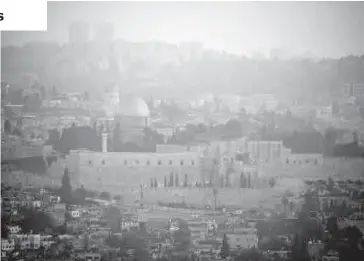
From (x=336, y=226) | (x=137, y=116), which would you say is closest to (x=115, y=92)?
(x=137, y=116)

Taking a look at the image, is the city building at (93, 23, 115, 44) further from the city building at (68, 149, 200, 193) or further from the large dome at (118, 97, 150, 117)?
the city building at (68, 149, 200, 193)

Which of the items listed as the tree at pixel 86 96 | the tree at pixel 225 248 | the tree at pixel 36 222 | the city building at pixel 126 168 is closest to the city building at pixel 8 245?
the tree at pixel 36 222

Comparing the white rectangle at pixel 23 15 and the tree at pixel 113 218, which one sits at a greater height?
the white rectangle at pixel 23 15

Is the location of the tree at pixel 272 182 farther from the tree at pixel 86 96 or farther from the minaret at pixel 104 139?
the tree at pixel 86 96

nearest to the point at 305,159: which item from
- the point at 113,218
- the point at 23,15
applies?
the point at 113,218

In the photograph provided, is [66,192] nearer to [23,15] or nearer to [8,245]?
[8,245]

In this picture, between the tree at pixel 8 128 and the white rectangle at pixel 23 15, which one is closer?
the white rectangle at pixel 23 15

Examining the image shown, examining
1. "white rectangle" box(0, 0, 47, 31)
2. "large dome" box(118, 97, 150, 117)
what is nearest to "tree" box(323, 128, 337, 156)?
"large dome" box(118, 97, 150, 117)

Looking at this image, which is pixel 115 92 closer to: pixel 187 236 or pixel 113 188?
pixel 113 188
